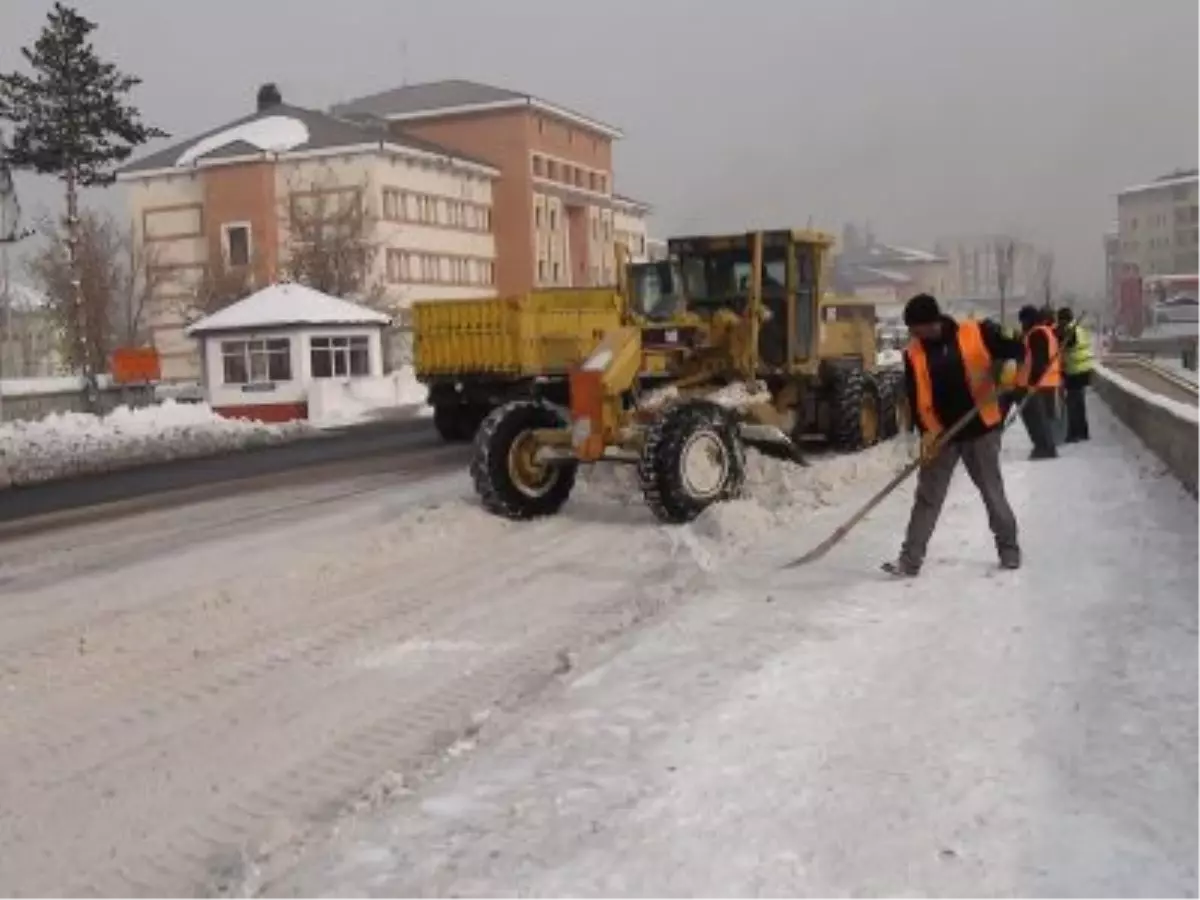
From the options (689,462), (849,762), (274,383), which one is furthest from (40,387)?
(849,762)

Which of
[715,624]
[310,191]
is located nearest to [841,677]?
[715,624]

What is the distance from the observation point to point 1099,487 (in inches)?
436

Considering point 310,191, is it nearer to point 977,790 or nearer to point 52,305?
point 52,305

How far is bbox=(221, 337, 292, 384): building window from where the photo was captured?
1260 inches

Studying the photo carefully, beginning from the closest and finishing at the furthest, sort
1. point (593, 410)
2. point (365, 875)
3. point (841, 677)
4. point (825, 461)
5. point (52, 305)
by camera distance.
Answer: point (365, 875) → point (841, 677) → point (593, 410) → point (825, 461) → point (52, 305)

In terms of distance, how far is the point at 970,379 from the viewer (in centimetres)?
802

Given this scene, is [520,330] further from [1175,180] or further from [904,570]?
[1175,180]

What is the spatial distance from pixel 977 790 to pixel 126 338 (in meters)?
58.1

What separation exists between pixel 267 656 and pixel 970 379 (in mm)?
4339

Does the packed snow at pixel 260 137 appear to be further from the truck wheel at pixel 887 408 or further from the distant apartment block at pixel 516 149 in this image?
the truck wheel at pixel 887 408

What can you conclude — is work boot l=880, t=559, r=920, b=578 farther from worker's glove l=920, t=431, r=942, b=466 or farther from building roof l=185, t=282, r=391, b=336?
building roof l=185, t=282, r=391, b=336

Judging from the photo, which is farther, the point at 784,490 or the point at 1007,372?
the point at 784,490

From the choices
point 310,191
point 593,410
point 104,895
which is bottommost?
point 104,895

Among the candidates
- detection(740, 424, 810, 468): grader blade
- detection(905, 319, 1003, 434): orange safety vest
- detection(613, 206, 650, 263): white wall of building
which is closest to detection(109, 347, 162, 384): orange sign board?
detection(740, 424, 810, 468): grader blade
